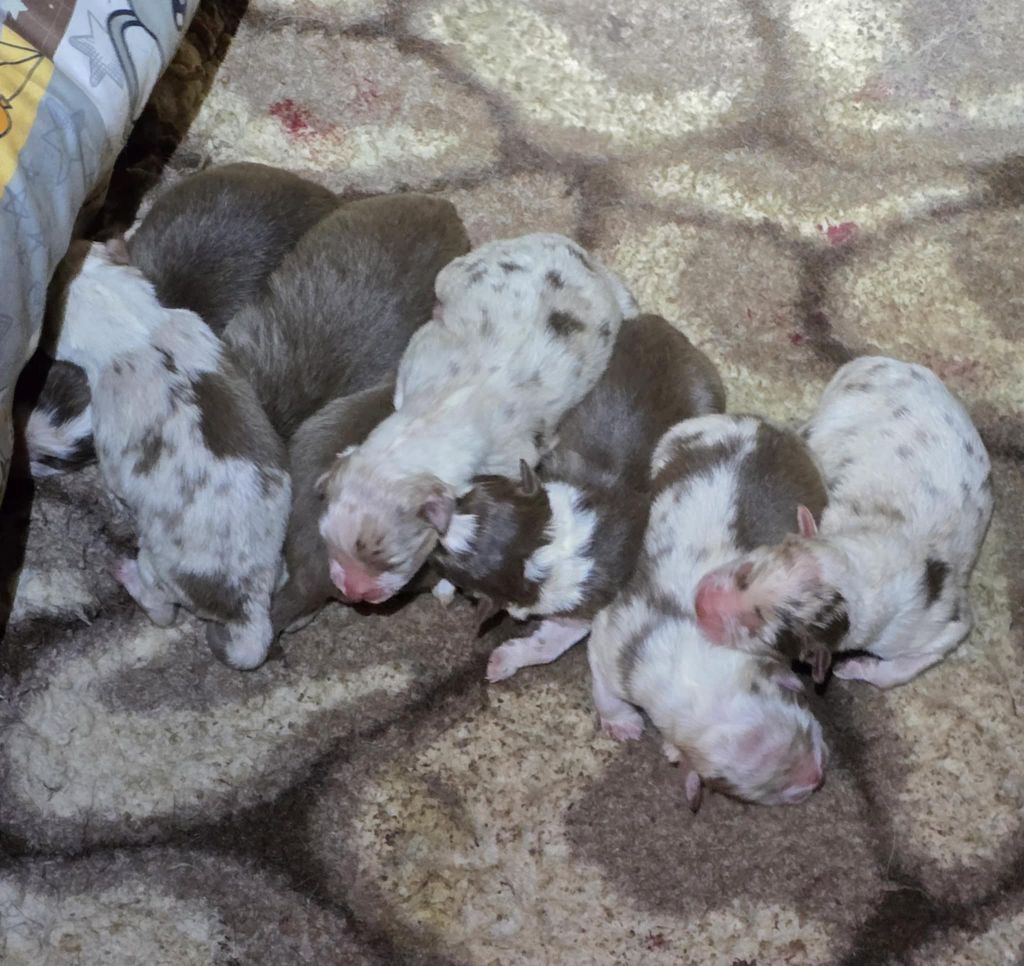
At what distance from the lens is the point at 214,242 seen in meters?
3.01

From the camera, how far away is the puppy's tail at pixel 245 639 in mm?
2736

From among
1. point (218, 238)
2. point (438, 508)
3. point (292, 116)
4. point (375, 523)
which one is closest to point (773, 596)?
point (438, 508)

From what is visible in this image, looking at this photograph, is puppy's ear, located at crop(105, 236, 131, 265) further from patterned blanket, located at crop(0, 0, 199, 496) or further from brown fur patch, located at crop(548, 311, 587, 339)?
brown fur patch, located at crop(548, 311, 587, 339)

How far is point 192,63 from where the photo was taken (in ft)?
11.7

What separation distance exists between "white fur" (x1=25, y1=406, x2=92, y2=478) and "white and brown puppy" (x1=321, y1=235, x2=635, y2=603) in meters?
0.63

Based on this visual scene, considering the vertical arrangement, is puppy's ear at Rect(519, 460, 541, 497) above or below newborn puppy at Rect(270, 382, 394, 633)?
above

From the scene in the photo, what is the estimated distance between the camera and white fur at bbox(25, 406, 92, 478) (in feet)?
9.34

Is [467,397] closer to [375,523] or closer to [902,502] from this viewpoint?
[375,523]

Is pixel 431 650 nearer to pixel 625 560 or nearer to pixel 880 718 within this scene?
pixel 625 560

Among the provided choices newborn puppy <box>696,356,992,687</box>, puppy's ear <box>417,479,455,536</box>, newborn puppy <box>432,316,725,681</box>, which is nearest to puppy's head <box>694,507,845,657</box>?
newborn puppy <box>696,356,992,687</box>

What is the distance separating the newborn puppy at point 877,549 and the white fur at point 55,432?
→ 153cm

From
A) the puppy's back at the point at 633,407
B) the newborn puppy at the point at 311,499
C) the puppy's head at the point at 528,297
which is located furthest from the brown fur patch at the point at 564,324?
the newborn puppy at the point at 311,499

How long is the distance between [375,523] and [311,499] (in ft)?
0.82

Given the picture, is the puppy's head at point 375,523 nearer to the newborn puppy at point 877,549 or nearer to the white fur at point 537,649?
the white fur at point 537,649
